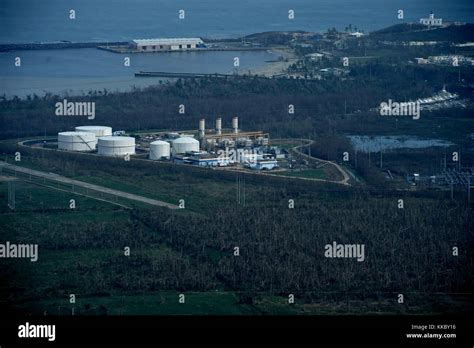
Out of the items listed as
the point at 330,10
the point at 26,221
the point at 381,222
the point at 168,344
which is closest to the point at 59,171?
the point at 26,221

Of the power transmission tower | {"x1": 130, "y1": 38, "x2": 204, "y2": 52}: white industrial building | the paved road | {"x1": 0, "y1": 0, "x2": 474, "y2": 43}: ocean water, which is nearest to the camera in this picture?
the power transmission tower

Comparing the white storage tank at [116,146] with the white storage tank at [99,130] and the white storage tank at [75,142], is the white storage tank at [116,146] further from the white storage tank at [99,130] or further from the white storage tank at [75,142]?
the white storage tank at [99,130]

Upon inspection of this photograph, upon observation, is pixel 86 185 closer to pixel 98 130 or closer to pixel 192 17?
pixel 98 130

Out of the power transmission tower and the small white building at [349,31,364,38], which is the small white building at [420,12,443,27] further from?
the power transmission tower
